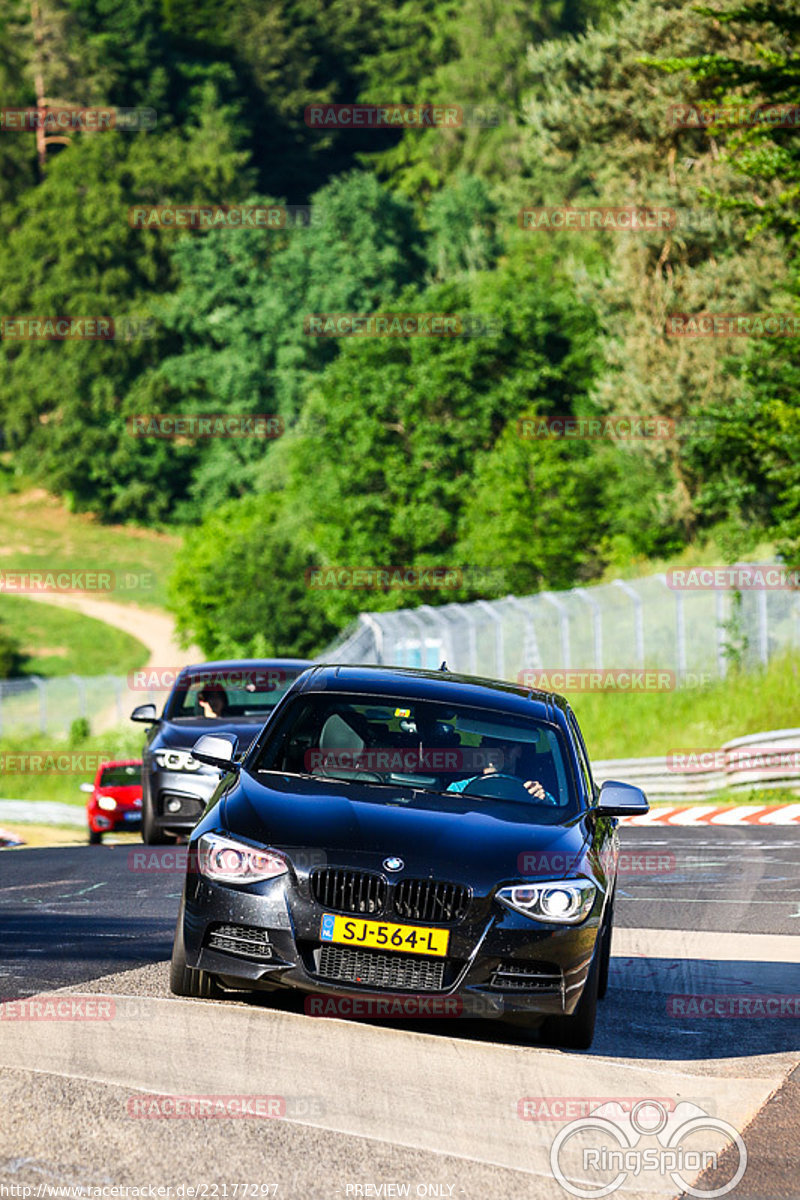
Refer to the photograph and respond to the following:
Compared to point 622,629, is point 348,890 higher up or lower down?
higher up

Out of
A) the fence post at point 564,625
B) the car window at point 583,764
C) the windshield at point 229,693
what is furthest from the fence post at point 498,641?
the car window at point 583,764

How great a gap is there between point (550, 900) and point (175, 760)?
9387 mm

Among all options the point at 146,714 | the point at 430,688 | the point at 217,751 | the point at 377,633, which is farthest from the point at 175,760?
the point at 377,633

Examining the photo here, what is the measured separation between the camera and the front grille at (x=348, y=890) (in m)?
7.46

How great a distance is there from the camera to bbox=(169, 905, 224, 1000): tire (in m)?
7.98

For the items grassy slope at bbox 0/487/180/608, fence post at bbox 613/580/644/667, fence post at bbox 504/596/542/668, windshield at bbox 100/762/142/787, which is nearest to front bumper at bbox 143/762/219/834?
windshield at bbox 100/762/142/787

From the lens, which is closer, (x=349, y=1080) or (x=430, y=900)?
(x=349, y=1080)

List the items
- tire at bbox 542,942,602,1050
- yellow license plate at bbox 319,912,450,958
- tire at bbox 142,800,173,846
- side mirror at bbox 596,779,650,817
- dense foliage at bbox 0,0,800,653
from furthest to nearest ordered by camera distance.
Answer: dense foliage at bbox 0,0,800,653 < tire at bbox 142,800,173,846 < side mirror at bbox 596,779,650,817 < tire at bbox 542,942,602,1050 < yellow license plate at bbox 319,912,450,958

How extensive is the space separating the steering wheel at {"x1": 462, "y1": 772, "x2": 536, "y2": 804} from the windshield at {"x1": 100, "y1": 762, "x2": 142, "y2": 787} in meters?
19.3

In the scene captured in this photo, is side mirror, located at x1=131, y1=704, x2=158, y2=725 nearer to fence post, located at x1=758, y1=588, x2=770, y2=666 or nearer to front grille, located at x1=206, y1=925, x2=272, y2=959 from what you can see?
front grille, located at x1=206, y1=925, x2=272, y2=959

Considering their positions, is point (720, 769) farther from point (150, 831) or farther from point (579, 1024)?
point (579, 1024)

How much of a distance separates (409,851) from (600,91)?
5277 cm

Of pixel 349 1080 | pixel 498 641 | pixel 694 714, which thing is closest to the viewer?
pixel 349 1080

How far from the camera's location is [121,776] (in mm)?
28312
